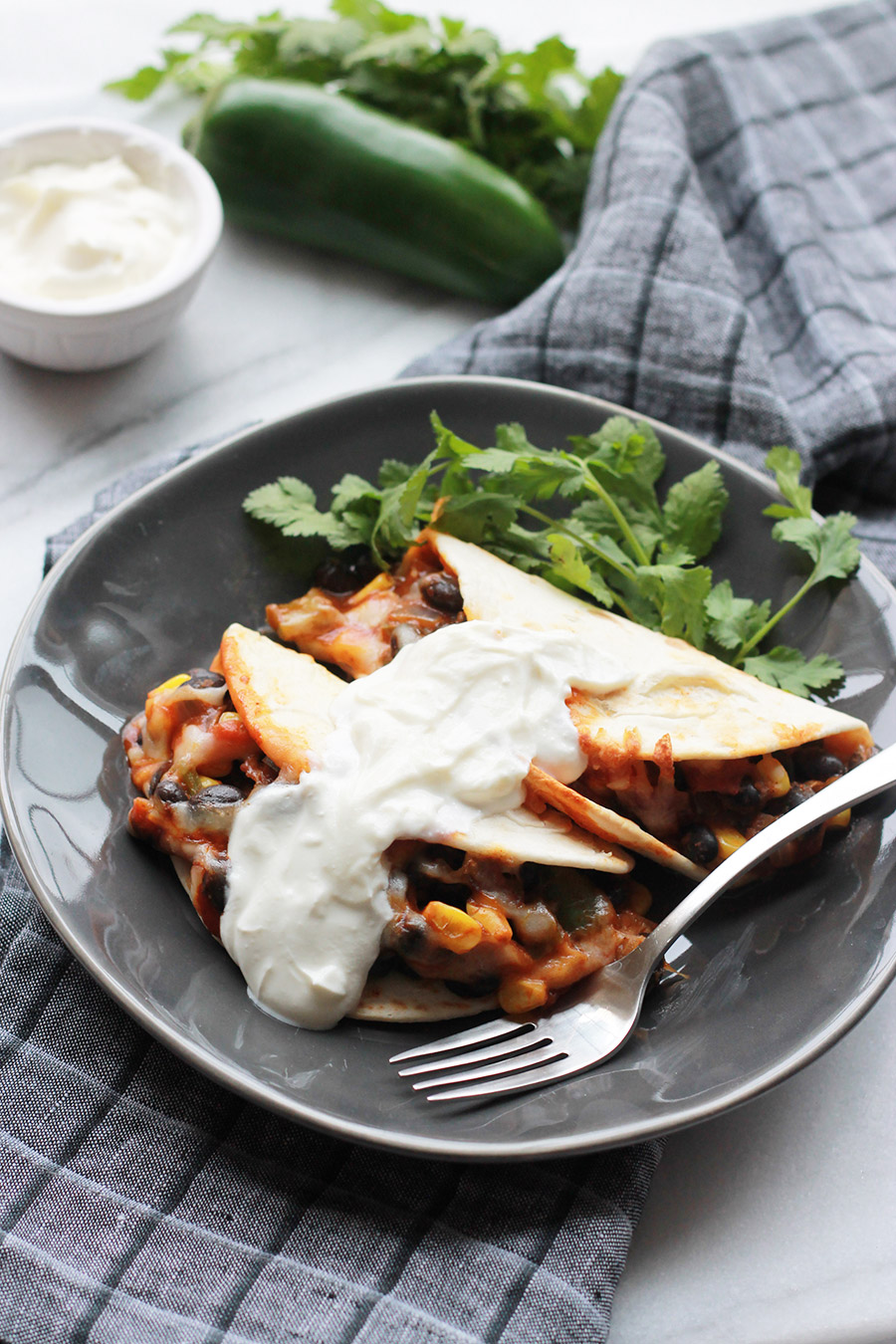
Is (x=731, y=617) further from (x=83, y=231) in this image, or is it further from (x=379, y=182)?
(x=83, y=231)

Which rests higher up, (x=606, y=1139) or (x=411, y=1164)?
(x=606, y=1139)

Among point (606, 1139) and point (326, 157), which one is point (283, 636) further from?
point (326, 157)

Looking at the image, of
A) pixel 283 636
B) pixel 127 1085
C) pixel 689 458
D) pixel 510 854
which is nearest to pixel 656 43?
pixel 689 458

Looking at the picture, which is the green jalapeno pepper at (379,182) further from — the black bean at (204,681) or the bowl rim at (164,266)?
the black bean at (204,681)

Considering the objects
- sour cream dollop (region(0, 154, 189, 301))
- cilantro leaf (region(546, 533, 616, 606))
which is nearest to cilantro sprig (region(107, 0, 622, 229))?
sour cream dollop (region(0, 154, 189, 301))

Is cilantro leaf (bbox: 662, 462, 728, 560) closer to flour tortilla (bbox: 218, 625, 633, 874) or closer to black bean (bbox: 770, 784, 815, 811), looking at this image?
black bean (bbox: 770, 784, 815, 811)

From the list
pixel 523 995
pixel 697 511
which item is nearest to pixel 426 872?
pixel 523 995
